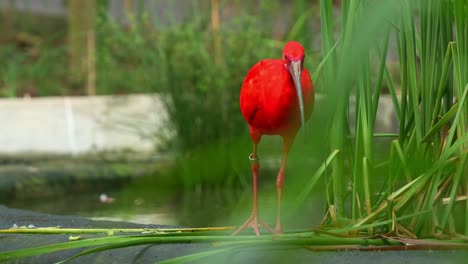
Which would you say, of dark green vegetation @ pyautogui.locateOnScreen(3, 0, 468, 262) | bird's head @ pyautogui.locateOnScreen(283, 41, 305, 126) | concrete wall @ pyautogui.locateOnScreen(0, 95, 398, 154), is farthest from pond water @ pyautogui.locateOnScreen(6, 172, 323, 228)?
dark green vegetation @ pyautogui.locateOnScreen(3, 0, 468, 262)

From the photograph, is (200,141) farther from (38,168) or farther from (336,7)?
(336,7)

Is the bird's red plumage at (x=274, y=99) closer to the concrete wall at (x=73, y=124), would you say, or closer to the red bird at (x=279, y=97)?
the red bird at (x=279, y=97)

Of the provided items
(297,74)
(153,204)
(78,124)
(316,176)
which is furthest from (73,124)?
(316,176)

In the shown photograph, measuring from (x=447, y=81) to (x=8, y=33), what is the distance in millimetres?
7863

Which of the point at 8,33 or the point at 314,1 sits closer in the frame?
the point at 8,33

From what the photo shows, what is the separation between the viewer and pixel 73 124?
6.43m

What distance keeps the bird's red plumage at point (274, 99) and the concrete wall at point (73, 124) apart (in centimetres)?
349

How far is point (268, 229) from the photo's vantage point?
276 centimetres

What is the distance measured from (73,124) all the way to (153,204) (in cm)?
168

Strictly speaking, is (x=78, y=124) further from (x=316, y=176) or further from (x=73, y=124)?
(x=316, y=176)

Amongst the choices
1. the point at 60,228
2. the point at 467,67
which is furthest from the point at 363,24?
the point at 60,228

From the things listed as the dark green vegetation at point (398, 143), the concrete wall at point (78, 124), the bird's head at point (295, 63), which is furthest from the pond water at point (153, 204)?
the dark green vegetation at point (398, 143)

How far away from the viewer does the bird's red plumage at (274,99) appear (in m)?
2.68

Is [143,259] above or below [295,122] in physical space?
below
